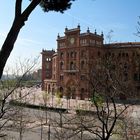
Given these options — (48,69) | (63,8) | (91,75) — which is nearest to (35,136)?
(91,75)

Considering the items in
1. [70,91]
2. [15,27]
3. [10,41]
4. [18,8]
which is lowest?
[70,91]

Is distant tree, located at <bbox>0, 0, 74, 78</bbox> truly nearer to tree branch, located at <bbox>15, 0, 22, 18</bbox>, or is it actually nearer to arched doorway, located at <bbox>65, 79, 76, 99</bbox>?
tree branch, located at <bbox>15, 0, 22, 18</bbox>

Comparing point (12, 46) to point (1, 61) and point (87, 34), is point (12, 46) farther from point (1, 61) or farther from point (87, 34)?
point (87, 34)

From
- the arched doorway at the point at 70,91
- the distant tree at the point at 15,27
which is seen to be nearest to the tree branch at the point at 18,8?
the distant tree at the point at 15,27

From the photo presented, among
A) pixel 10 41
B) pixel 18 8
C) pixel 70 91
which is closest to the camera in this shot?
pixel 10 41

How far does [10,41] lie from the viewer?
335 inches

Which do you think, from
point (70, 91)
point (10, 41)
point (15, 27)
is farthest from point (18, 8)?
point (70, 91)

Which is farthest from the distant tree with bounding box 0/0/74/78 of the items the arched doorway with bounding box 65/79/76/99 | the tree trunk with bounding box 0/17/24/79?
the arched doorway with bounding box 65/79/76/99

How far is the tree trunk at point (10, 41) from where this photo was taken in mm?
8398

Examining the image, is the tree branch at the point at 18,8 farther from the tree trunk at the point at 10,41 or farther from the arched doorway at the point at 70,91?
the arched doorway at the point at 70,91

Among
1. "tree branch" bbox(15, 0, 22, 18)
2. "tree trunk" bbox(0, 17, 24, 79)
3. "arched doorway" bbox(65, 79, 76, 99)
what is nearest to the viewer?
"tree trunk" bbox(0, 17, 24, 79)

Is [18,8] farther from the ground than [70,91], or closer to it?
farther from the ground

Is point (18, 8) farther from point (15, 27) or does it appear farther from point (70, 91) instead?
point (70, 91)

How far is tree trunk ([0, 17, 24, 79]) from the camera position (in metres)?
8.40
